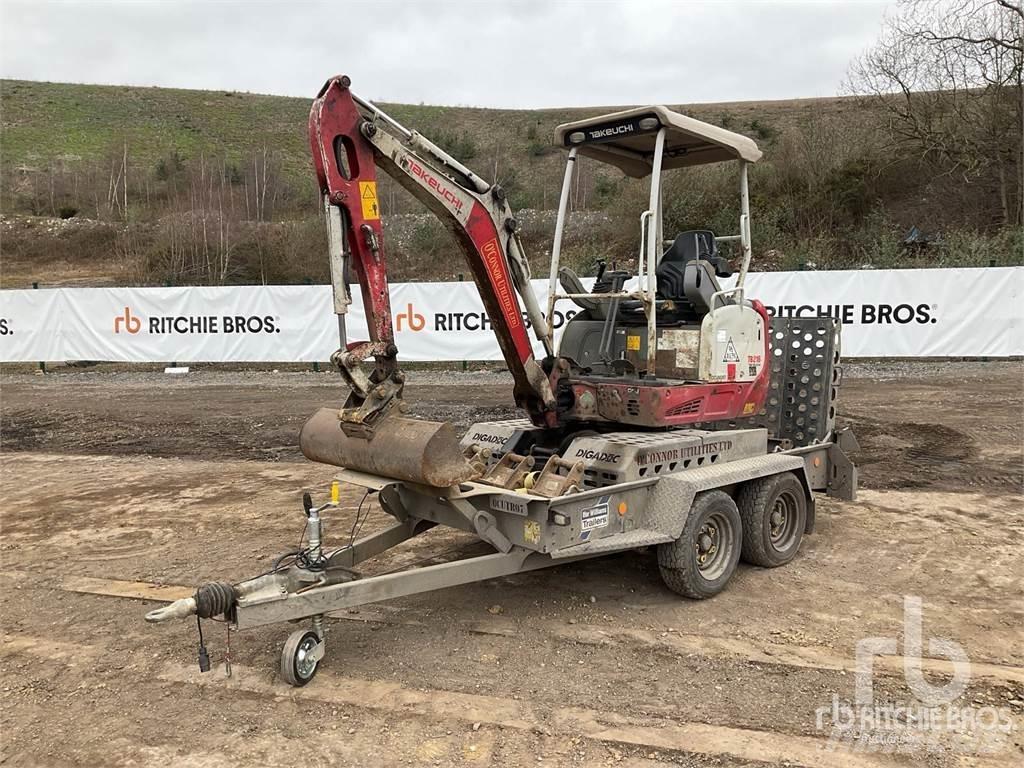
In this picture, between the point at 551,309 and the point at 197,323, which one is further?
the point at 197,323

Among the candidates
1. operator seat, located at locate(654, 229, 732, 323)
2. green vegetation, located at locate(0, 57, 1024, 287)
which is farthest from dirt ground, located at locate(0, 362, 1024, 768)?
green vegetation, located at locate(0, 57, 1024, 287)

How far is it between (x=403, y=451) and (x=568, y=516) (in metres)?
1.09

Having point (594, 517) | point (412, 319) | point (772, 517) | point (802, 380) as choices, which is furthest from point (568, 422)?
point (412, 319)

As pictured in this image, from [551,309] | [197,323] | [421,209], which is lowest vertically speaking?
[551,309]

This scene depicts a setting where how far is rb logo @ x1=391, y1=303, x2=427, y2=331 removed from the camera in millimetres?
16031

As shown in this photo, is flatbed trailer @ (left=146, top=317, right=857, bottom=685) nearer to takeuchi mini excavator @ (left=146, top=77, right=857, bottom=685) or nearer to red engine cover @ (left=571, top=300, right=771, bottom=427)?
takeuchi mini excavator @ (left=146, top=77, right=857, bottom=685)

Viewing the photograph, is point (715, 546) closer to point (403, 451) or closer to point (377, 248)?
point (403, 451)

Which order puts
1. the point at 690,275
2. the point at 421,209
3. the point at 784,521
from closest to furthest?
the point at 690,275, the point at 784,521, the point at 421,209

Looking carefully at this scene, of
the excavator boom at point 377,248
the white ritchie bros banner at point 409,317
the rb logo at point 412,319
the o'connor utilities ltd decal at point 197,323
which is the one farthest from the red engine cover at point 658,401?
the o'connor utilities ltd decal at point 197,323

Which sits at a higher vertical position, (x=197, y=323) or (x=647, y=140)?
(x=647, y=140)

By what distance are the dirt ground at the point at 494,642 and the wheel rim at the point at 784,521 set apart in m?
0.18

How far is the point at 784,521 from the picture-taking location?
6340 mm

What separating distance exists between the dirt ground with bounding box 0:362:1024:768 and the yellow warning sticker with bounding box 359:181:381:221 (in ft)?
8.47

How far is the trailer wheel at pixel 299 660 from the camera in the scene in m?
4.26
